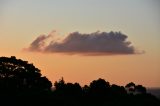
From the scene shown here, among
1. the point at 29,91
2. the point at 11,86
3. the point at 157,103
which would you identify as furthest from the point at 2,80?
the point at 157,103

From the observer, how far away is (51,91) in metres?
95.6

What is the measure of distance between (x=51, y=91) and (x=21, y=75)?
515 inches

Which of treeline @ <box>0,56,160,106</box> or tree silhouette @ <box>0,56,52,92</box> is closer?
treeline @ <box>0,56,160,106</box>

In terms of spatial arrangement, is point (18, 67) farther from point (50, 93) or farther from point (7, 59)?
point (50, 93)

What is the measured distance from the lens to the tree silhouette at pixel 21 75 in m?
103

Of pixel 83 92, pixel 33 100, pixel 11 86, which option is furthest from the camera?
pixel 83 92

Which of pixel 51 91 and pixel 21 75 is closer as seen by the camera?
pixel 51 91

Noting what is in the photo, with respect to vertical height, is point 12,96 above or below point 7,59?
below

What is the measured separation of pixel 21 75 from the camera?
107000mm

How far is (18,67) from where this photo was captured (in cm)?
11044

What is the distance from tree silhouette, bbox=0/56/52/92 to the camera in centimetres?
10303

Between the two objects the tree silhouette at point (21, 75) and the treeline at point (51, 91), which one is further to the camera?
the tree silhouette at point (21, 75)

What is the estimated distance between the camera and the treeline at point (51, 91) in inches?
3435

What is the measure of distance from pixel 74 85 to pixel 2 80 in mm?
14315
